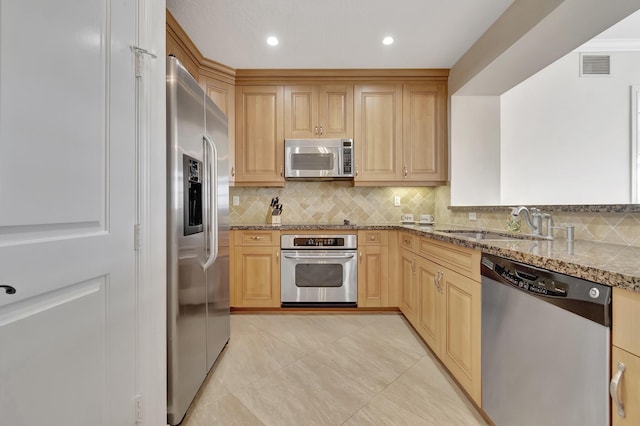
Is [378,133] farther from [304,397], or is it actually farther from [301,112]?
[304,397]

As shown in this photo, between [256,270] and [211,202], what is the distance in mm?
1306

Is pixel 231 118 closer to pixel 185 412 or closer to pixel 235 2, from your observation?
pixel 235 2

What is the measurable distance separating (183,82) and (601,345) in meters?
1.89

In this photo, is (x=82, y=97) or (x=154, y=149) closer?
(x=82, y=97)

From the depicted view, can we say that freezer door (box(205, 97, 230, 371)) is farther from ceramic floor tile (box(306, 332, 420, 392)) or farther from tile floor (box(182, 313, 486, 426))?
ceramic floor tile (box(306, 332, 420, 392))

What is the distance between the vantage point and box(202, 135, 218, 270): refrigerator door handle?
63.1 inches

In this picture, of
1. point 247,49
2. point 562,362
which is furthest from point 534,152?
point 247,49

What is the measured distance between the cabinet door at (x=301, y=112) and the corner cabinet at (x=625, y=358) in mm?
2673

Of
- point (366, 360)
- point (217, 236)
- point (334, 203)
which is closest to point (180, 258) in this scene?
point (217, 236)

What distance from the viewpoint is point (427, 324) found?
205 centimetres

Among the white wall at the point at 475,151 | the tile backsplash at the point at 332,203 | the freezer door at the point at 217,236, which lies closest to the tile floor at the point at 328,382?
the freezer door at the point at 217,236

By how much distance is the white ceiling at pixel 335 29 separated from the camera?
6.45 feet

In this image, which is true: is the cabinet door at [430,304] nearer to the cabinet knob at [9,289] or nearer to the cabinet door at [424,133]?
the cabinet door at [424,133]

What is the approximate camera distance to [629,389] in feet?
2.34
